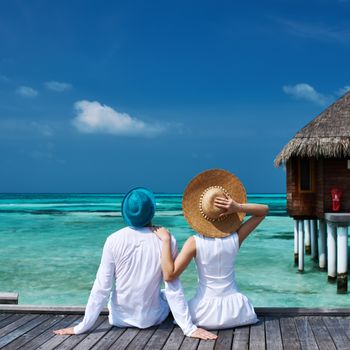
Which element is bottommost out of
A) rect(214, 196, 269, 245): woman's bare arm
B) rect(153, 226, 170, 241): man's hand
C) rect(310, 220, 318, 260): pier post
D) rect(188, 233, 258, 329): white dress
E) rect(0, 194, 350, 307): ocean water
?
rect(0, 194, 350, 307): ocean water

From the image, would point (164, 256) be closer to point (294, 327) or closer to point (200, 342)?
point (200, 342)

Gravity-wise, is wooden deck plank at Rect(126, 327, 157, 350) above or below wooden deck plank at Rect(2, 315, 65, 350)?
above

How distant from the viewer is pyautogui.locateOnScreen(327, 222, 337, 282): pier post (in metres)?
11.6

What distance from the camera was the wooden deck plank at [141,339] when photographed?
13.3 ft

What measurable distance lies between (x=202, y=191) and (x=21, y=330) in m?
1.96

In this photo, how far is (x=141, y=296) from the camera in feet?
14.1

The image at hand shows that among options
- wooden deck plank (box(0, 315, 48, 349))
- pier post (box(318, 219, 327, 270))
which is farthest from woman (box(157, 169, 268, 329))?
pier post (box(318, 219, 327, 270))

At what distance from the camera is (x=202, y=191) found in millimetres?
4316

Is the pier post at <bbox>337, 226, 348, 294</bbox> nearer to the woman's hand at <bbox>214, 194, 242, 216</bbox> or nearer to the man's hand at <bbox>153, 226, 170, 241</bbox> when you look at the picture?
the woman's hand at <bbox>214, 194, 242, 216</bbox>

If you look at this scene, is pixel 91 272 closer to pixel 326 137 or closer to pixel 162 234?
pixel 326 137

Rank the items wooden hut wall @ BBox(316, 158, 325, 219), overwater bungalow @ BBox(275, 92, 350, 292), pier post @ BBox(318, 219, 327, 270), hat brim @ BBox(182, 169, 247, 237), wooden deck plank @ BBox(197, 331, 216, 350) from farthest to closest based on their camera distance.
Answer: pier post @ BBox(318, 219, 327, 270) < wooden hut wall @ BBox(316, 158, 325, 219) < overwater bungalow @ BBox(275, 92, 350, 292) < hat brim @ BBox(182, 169, 247, 237) < wooden deck plank @ BBox(197, 331, 216, 350)

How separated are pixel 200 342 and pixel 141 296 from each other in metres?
0.58

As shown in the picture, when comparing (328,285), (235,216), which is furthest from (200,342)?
(328,285)

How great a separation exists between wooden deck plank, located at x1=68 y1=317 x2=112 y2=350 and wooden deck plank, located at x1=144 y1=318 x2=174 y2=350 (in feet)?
1.38
